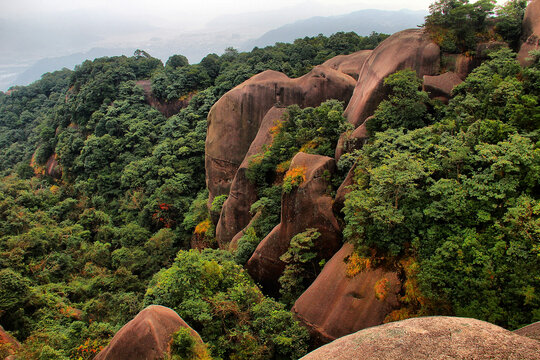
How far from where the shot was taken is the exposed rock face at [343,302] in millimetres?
10469

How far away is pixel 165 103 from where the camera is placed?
40500 mm

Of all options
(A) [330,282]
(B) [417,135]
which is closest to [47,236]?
(A) [330,282]

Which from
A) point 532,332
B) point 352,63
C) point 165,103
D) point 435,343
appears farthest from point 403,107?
point 165,103

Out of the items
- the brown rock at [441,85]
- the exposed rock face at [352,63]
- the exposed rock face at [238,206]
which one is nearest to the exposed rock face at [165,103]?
the exposed rock face at [352,63]

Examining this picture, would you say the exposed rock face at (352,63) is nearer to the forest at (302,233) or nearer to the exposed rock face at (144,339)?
the forest at (302,233)

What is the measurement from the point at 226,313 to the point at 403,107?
11197 mm

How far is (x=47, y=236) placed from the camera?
77.2 ft

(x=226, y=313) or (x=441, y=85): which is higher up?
(x=441, y=85)

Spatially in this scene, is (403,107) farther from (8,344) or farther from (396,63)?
(8,344)

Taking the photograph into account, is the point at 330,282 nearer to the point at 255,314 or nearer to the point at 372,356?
the point at 255,314

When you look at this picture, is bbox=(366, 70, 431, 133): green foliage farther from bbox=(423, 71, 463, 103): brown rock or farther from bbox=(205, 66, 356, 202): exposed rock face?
bbox=(205, 66, 356, 202): exposed rock face

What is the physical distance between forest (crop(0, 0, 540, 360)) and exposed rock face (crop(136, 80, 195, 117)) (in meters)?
5.80

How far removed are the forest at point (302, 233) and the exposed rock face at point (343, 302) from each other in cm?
36

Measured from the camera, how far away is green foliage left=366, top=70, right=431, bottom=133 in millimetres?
14539
